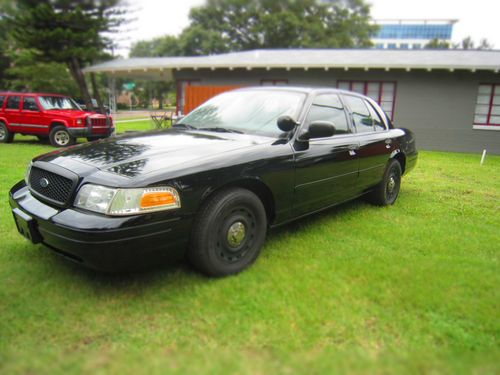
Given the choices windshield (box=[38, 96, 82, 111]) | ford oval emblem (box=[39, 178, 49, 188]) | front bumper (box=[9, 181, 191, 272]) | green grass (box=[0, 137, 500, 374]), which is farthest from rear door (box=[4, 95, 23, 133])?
front bumper (box=[9, 181, 191, 272])

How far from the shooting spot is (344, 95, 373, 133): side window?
15.3ft

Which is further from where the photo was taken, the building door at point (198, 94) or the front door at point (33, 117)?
the building door at point (198, 94)

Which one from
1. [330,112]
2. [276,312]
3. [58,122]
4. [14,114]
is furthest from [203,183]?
[14,114]

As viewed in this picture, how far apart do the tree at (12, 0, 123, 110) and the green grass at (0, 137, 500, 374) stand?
1623cm

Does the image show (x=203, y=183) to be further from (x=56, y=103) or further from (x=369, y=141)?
(x=56, y=103)

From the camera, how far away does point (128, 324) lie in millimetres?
2506

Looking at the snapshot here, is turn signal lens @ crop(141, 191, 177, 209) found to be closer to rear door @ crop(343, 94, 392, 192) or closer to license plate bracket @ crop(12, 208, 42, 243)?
license plate bracket @ crop(12, 208, 42, 243)

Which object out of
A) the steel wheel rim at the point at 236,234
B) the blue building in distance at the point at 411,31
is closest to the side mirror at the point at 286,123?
the steel wheel rim at the point at 236,234

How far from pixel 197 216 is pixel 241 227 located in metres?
0.44

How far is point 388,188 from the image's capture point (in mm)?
5410

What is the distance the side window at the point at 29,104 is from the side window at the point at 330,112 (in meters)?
10.0

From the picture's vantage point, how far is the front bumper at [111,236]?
2500mm

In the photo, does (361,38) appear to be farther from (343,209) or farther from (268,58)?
(343,209)

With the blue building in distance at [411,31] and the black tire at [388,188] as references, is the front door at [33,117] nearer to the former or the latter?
the black tire at [388,188]
